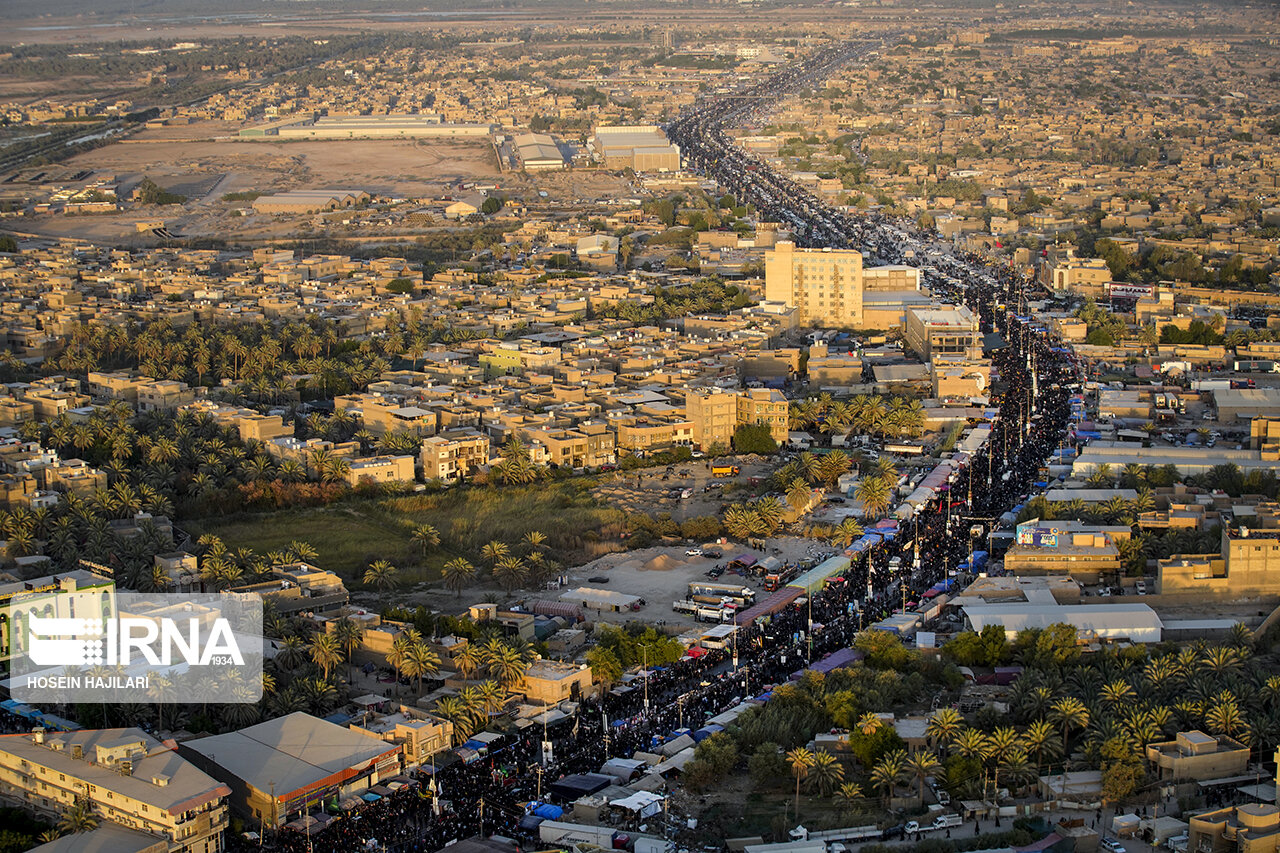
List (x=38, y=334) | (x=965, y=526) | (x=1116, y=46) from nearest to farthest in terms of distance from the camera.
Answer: (x=965, y=526) < (x=38, y=334) < (x=1116, y=46)

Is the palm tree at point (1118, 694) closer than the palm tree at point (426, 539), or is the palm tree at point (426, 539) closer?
the palm tree at point (1118, 694)

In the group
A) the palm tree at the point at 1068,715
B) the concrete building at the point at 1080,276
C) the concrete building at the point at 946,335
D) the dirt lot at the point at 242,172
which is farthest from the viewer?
the dirt lot at the point at 242,172

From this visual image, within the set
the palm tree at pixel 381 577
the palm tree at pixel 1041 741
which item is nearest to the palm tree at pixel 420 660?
the palm tree at pixel 381 577

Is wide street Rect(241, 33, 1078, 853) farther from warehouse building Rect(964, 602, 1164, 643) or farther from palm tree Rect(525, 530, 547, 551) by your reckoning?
palm tree Rect(525, 530, 547, 551)

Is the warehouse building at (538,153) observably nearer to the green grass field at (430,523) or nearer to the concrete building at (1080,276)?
the concrete building at (1080,276)

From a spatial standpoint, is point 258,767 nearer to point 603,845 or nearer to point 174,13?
point 603,845

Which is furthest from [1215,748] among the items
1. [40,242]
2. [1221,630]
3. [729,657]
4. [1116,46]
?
[1116,46]

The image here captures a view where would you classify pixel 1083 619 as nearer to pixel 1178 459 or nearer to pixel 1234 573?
pixel 1234 573

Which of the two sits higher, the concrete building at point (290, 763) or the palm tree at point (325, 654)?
the palm tree at point (325, 654)
